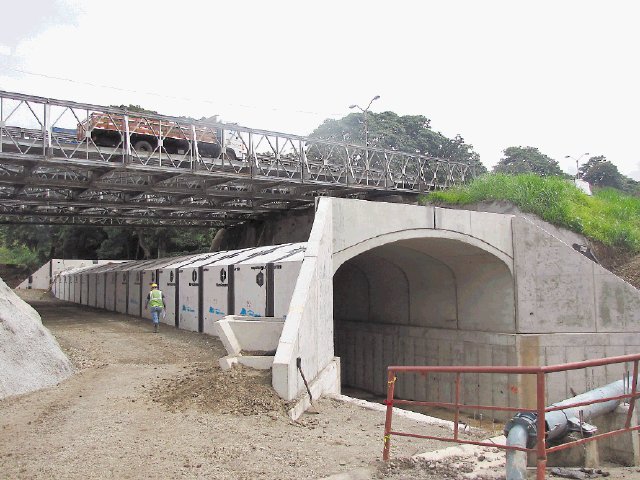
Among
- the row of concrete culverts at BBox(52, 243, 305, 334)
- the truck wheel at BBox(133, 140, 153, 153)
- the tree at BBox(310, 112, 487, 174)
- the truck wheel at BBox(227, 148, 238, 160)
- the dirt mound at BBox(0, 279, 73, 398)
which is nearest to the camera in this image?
the dirt mound at BBox(0, 279, 73, 398)

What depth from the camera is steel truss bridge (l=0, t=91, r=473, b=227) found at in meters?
19.7

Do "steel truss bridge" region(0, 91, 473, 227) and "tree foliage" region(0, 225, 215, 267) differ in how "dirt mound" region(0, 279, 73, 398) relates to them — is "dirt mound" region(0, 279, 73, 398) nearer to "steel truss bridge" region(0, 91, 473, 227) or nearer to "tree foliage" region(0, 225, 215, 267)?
"steel truss bridge" region(0, 91, 473, 227)

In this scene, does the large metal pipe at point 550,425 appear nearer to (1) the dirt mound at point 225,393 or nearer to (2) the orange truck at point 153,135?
(1) the dirt mound at point 225,393

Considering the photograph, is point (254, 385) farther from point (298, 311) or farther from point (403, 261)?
point (403, 261)

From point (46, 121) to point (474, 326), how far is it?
1576 centimetres

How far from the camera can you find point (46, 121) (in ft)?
62.8

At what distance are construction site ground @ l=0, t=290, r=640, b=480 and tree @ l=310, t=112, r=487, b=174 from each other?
42.6 m

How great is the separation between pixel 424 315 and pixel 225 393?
1260 centimetres

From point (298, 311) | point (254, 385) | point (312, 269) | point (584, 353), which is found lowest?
point (584, 353)

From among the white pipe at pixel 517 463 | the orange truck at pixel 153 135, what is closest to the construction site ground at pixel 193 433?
the white pipe at pixel 517 463

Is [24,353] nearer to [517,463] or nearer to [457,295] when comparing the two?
[517,463]

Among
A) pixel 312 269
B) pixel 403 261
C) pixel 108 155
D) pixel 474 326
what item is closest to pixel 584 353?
pixel 474 326

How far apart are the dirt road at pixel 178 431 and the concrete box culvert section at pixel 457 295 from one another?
14.9 ft

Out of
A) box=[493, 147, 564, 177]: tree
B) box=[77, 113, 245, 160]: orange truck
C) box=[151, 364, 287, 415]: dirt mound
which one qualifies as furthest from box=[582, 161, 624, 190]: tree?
box=[151, 364, 287, 415]: dirt mound
